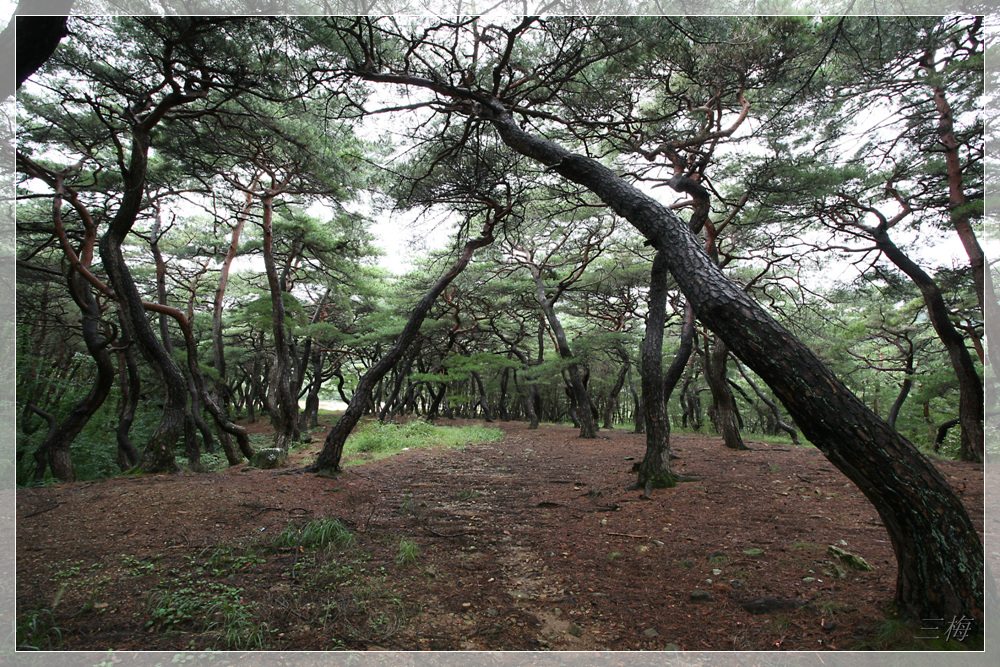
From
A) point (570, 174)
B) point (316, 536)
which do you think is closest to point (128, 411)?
point (316, 536)

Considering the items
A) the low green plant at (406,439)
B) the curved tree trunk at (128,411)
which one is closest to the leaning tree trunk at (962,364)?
the low green plant at (406,439)

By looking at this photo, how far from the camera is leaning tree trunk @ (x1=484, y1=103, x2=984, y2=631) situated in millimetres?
1651

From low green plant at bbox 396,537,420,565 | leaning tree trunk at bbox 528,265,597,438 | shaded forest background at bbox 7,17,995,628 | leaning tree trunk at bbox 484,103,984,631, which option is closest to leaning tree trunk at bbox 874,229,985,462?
shaded forest background at bbox 7,17,995,628

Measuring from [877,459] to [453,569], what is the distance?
2.21m

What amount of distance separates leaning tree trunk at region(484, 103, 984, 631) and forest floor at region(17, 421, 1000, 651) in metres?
0.25

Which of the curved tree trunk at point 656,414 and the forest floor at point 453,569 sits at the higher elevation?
the curved tree trunk at point 656,414

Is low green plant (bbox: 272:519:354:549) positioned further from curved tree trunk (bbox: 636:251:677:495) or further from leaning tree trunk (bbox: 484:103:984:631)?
curved tree trunk (bbox: 636:251:677:495)

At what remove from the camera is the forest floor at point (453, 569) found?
6.00ft

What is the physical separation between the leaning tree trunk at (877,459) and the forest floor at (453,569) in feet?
0.83

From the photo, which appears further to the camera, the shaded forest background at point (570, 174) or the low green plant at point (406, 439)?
the low green plant at point (406, 439)

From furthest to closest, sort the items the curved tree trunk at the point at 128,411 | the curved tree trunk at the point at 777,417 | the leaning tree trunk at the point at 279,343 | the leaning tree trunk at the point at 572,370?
the leaning tree trunk at the point at 572,370
the curved tree trunk at the point at 777,417
the leaning tree trunk at the point at 279,343
the curved tree trunk at the point at 128,411

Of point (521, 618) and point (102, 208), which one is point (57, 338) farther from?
point (521, 618)

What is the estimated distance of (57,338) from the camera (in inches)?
183

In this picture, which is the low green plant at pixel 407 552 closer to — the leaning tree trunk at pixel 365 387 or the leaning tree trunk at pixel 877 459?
the leaning tree trunk at pixel 877 459
